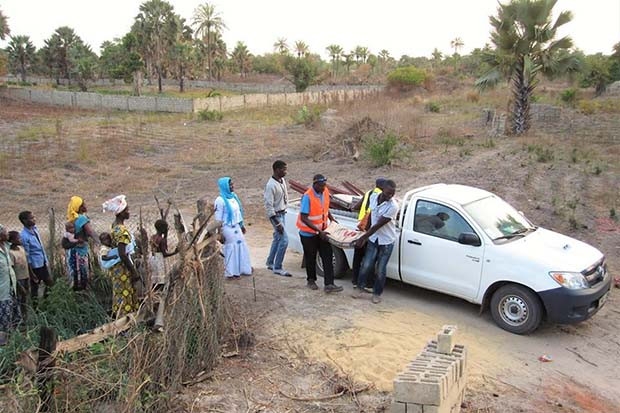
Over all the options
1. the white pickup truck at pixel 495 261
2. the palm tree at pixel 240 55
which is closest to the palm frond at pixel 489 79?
the white pickup truck at pixel 495 261

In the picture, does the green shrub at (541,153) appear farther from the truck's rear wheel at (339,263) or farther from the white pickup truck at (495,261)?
the truck's rear wheel at (339,263)

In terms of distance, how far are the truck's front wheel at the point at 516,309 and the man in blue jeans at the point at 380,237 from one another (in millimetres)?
1492

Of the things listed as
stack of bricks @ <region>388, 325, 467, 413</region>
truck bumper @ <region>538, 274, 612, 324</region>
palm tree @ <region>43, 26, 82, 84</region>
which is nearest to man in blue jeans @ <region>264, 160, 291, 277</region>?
truck bumper @ <region>538, 274, 612, 324</region>

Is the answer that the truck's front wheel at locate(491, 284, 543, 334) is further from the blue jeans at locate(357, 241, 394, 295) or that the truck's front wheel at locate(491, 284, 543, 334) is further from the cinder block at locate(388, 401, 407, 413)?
the cinder block at locate(388, 401, 407, 413)

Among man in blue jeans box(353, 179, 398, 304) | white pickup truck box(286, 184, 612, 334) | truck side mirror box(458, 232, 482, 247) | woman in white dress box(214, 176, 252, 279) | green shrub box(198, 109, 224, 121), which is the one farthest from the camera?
green shrub box(198, 109, 224, 121)

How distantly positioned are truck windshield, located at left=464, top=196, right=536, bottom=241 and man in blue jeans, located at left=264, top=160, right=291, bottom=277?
2742 mm

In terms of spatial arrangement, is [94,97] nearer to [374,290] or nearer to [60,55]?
[60,55]

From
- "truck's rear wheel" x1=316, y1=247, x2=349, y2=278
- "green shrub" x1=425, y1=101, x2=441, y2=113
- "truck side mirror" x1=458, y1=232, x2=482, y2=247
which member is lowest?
"truck's rear wheel" x1=316, y1=247, x2=349, y2=278

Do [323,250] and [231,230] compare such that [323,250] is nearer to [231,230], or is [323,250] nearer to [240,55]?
[231,230]

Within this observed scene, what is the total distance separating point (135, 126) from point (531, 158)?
18.3 meters

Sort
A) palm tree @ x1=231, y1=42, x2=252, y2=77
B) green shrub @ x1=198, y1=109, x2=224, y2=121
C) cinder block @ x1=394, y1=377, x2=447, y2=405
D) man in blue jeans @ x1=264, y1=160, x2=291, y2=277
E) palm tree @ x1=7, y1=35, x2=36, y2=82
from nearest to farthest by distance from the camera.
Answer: cinder block @ x1=394, y1=377, x2=447, y2=405, man in blue jeans @ x1=264, y1=160, x2=291, y2=277, green shrub @ x1=198, y1=109, x2=224, y2=121, palm tree @ x1=7, y1=35, x2=36, y2=82, palm tree @ x1=231, y1=42, x2=252, y2=77

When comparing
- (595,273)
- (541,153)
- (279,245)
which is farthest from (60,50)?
(595,273)

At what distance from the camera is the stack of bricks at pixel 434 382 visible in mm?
4316

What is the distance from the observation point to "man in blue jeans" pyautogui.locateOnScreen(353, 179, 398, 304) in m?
7.52
